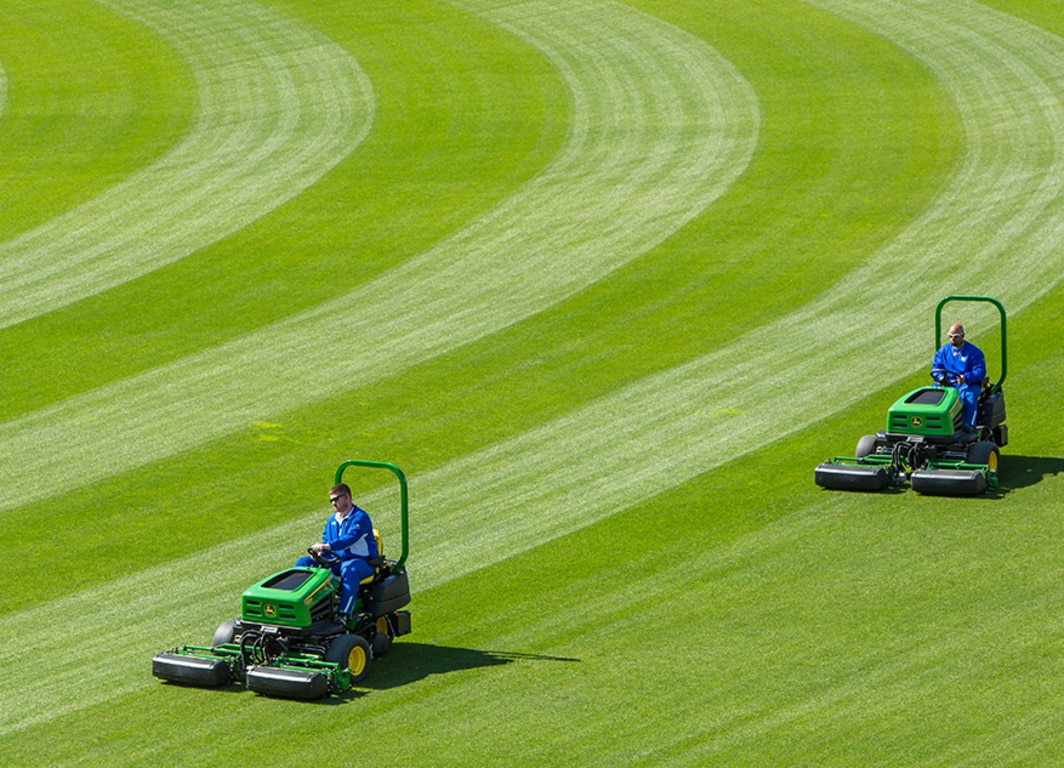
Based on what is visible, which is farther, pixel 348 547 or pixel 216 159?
pixel 216 159

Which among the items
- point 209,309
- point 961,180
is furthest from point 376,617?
point 961,180

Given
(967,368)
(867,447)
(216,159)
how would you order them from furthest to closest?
(216,159) → (967,368) → (867,447)

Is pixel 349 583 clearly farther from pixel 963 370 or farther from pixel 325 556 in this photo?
pixel 963 370

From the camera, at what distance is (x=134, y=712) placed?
15.0m

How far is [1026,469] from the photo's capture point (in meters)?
21.2

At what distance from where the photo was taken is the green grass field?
14945 millimetres

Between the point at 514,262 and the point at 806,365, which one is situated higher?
the point at 514,262

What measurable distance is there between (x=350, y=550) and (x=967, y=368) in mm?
8972

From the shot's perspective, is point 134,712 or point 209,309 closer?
point 134,712

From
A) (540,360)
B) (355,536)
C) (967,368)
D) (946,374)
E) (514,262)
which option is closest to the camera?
(355,536)

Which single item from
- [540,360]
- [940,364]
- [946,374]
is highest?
[940,364]

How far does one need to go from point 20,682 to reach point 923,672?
→ 26.6ft

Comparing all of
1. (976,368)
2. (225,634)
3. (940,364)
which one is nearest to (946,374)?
(940,364)

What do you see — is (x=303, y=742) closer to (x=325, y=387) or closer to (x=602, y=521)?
(x=602, y=521)
